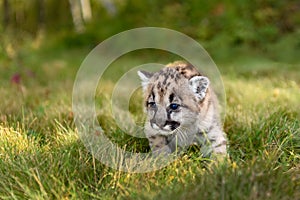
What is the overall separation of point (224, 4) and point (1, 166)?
Result: 1143 centimetres

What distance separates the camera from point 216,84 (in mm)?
6492

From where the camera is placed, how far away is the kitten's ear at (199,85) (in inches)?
153

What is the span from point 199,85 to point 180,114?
Answer: 349 millimetres

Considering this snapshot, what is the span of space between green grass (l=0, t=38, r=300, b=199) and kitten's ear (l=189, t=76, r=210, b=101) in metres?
0.56

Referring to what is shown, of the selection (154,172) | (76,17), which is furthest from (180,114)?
(76,17)

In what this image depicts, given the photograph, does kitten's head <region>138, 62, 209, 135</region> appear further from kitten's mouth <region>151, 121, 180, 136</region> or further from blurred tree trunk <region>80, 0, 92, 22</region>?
blurred tree trunk <region>80, 0, 92, 22</region>

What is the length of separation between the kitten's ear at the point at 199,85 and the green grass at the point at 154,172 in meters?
0.56

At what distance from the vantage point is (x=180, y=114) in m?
3.83

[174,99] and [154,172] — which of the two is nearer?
[154,172]

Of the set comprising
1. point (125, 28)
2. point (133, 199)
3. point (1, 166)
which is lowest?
point (133, 199)

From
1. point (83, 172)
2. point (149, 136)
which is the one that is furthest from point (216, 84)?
point (83, 172)

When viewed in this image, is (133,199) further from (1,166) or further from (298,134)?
(298,134)

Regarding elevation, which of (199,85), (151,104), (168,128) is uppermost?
(199,85)

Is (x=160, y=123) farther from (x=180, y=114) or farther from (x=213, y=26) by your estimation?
(x=213, y=26)
